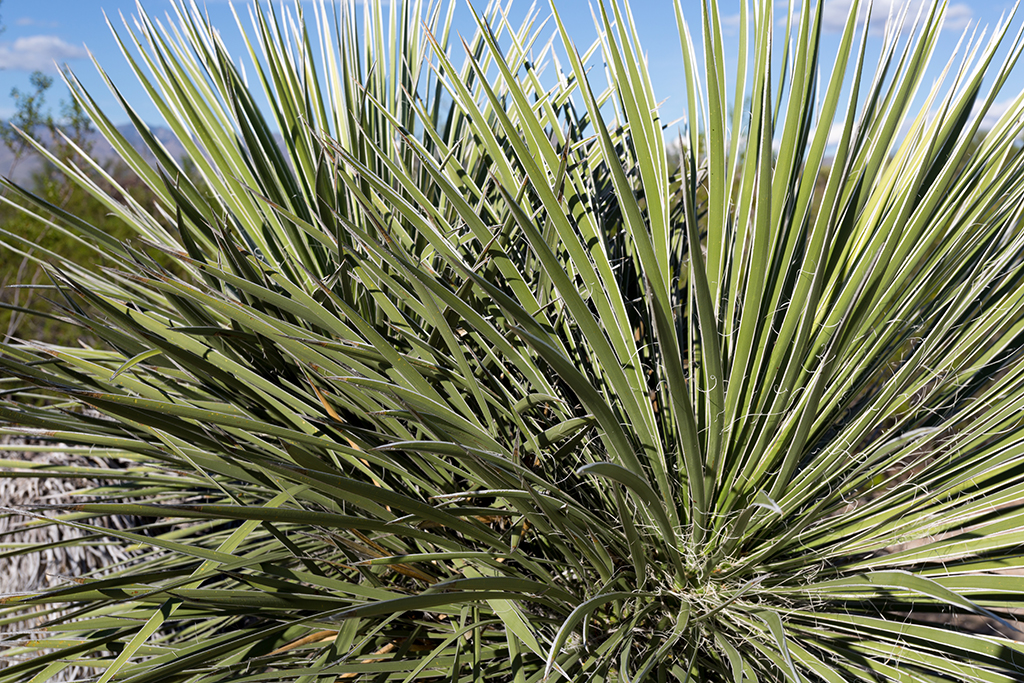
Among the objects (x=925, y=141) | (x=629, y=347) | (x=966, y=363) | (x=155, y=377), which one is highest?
(x=155, y=377)

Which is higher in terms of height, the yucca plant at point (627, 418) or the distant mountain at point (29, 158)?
the distant mountain at point (29, 158)

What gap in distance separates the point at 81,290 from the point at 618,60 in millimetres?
911

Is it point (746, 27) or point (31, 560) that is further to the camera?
point (31, 560)

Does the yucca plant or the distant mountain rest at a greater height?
the distant mountain

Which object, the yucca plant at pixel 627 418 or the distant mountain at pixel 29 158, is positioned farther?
the distant mountain at pixel 29 158

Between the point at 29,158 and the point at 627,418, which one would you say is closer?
the point at 627,418

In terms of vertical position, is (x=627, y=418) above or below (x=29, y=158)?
below

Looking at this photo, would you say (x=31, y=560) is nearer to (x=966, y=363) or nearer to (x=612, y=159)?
(x=612, y=159)

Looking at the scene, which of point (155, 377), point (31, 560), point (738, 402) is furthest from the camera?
point (31, 560)

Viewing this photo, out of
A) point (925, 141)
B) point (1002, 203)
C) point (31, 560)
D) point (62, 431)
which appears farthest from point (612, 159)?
point (31, 560)

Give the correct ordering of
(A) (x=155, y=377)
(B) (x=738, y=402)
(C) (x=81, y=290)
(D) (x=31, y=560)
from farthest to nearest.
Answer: (D) (x=31, y=560) → (A) (x=155, y=377) → (B) (x=738, y=402) → (C) (x=81, y=290)

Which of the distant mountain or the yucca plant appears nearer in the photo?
the yucca plant

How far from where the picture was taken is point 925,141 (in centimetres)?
115

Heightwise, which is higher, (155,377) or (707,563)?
(155,377)
